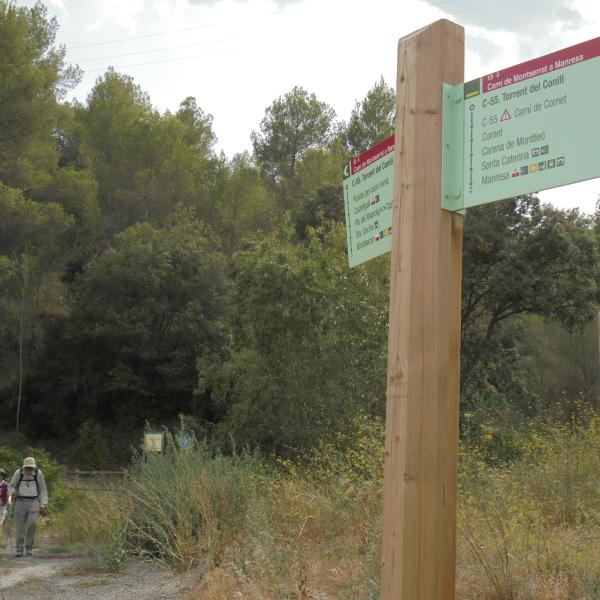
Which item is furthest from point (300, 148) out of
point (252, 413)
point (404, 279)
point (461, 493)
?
point (404, 279)

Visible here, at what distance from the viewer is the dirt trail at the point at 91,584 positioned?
7.00m

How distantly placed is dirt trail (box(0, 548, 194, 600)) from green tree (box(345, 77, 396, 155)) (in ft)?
126

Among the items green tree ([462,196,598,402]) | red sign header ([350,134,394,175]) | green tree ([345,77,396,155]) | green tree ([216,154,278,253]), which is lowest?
red sign header ([350,134,394,175])

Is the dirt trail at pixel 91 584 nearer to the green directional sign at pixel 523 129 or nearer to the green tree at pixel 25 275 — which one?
the green directional sign at pixel 523 129

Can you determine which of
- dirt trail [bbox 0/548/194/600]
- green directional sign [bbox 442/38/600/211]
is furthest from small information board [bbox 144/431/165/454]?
green directional sign [bbox 442/38/600/211]

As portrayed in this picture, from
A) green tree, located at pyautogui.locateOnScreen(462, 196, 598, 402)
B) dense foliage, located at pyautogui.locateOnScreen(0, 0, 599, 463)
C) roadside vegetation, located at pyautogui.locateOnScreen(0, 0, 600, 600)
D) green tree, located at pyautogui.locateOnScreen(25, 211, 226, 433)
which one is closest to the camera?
roadside vegetation, located at pyautogui.locateOnScreen(0, 0, 600, 600)

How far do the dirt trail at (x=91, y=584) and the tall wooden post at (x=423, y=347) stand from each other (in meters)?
4.39

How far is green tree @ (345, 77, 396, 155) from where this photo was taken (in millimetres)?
46031

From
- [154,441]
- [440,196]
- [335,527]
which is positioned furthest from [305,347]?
[440,196]

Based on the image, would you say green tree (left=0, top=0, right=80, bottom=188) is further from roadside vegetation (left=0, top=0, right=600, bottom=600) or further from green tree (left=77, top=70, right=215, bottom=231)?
green tree (left=77, top=70, right=215, bottom=231)

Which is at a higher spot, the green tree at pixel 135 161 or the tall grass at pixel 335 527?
the green tree at pixel 135 161

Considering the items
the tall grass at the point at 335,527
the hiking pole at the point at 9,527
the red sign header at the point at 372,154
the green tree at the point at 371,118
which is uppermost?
the green tree at the point at 371,118

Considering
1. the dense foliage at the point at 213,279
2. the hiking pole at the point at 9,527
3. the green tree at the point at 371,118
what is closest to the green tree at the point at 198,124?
the dense foliage at the point at 213,279

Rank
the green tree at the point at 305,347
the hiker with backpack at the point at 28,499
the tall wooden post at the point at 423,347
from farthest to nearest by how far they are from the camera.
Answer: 1. the green tree at the point at 305,347
2. the hiker with backpack at the point at 28,499
3. the tall wooden post at the point at 423,347
